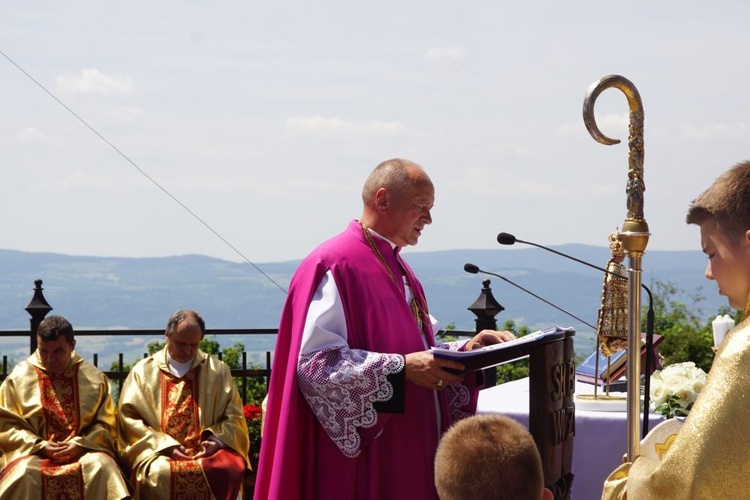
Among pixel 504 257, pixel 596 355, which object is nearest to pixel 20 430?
pixel 596 355

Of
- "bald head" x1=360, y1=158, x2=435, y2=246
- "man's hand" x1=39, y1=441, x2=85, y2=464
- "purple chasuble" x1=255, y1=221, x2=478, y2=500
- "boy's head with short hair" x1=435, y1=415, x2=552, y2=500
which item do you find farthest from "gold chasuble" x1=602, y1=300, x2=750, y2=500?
"man's hand" x1=39, y1=441, x2=85, y2=464

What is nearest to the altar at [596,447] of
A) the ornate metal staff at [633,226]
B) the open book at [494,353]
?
the open book at [494,353]

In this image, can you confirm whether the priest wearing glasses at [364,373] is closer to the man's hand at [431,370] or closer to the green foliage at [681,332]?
the man's hand at [431,370]

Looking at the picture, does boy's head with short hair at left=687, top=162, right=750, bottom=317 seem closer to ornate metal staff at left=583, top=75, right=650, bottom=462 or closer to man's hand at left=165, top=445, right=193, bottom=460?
ornate metal staff at left=583, top=75, right=650, bottom=462

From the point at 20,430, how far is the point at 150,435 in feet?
2.76

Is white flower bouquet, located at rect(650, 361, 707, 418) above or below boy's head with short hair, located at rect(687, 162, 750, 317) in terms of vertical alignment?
below

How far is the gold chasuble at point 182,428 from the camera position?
7066 mm

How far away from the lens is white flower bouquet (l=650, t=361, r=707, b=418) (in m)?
4.52

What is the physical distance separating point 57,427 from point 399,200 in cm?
375

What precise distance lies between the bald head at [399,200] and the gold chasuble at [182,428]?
305 cm

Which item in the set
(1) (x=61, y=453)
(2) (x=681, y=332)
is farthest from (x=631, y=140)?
(2) (x=681, y=332)

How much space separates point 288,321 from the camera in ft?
14.8

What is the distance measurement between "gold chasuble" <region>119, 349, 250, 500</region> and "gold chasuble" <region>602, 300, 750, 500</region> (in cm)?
491

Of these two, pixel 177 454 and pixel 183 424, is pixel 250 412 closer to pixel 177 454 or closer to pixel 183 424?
pixel 183 424
